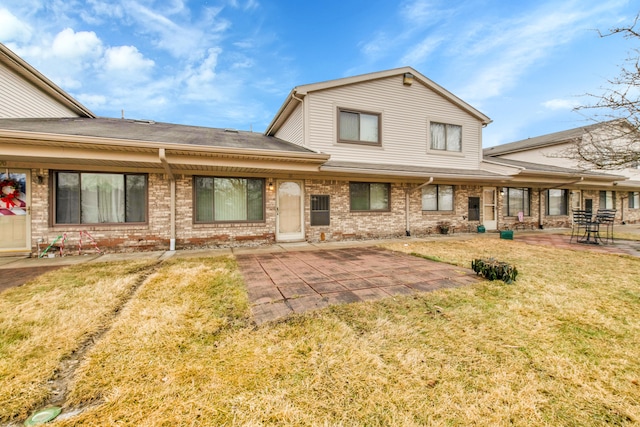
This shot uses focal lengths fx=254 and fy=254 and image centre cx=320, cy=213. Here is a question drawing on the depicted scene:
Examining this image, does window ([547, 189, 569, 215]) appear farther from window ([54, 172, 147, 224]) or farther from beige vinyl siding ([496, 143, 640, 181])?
window ([54, 172, 147, 224])

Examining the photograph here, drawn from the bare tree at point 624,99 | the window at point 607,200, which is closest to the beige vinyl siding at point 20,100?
the bare tree at point 624,99

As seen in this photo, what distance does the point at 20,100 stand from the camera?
848 cm

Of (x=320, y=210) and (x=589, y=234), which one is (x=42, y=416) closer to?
(x=320, y=210)

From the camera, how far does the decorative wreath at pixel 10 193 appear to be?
6637 mm

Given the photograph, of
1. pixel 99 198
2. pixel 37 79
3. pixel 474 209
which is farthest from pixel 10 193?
pixel 474 209

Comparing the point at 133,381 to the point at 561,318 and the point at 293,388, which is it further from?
the point at 561,318

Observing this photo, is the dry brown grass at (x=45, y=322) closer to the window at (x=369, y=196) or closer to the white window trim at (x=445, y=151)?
the window at (x=369, y=196)

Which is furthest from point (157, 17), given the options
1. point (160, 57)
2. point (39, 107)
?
point (160, 57)

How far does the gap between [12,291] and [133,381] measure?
3.94 m

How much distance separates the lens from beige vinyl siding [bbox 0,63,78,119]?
7.92 meters

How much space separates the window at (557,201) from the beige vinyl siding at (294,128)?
45.6ft

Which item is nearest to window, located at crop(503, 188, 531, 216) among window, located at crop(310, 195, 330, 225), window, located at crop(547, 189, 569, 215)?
window, located at crop(547, 189, 569, 215)

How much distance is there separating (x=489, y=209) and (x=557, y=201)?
5.43m

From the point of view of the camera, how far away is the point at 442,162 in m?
11.0
